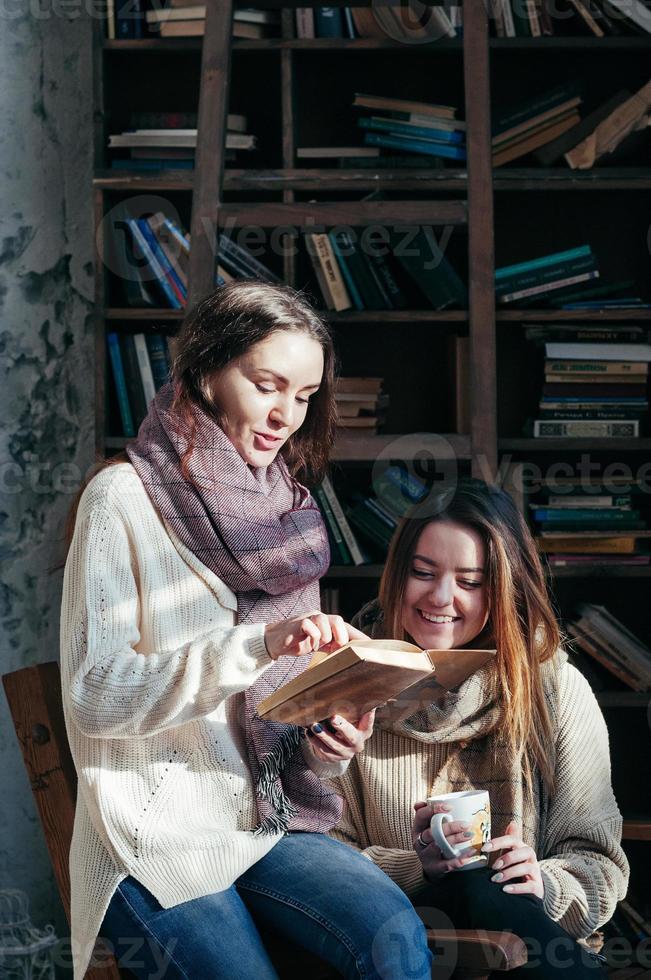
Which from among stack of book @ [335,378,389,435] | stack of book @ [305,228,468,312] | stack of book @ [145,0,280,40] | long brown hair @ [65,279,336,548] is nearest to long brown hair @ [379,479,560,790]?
long brown hair @ [65,279,336,548]

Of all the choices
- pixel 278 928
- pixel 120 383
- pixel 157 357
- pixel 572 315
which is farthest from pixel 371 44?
pixel 278 928

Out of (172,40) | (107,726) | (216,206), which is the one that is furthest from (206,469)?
(172,40)

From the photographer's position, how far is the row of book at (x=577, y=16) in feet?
9.62

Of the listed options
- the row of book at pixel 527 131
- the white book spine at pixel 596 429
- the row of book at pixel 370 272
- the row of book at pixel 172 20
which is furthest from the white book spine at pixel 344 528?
the row of book at pixel 172 20

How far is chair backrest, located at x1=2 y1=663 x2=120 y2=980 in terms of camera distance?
1.39 m

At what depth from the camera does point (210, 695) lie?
3.98ft

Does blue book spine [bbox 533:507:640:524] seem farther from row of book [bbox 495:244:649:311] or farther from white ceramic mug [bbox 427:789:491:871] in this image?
white ceramic mug [bbox 427:789:491:871]

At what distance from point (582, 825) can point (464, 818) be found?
1.28 ft

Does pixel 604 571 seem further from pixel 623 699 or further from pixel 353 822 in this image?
pixel 353 822

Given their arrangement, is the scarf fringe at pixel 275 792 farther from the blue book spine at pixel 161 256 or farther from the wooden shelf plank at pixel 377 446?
the blue book spine at pixel 161 256

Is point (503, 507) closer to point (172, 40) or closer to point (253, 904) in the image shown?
point (253, 904)

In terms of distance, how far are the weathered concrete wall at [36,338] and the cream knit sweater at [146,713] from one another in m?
1.66

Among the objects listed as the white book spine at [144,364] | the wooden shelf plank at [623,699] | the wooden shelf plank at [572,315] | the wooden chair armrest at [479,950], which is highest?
the wooden shelf plank at [572,315]

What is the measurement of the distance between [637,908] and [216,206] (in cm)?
216
